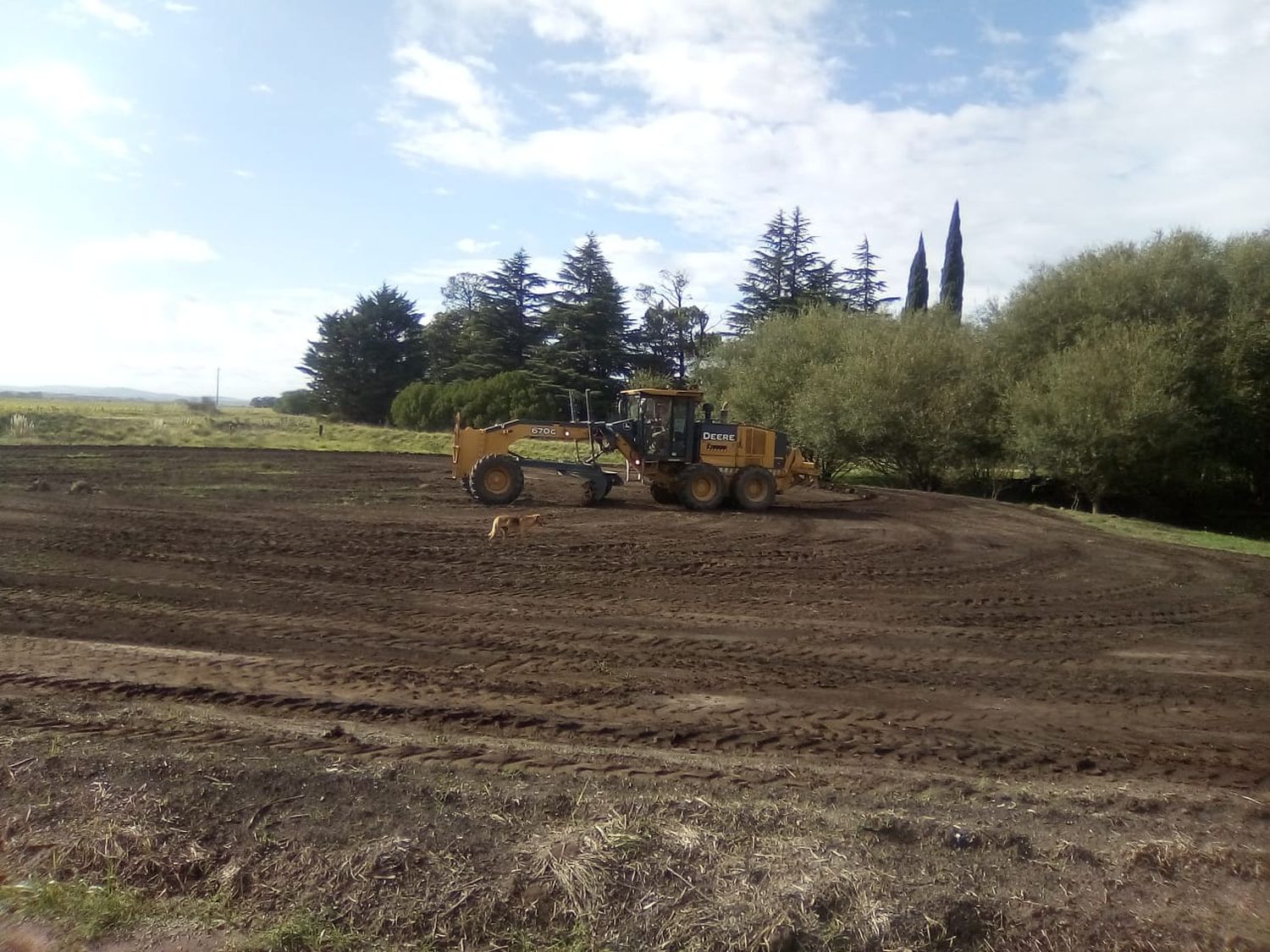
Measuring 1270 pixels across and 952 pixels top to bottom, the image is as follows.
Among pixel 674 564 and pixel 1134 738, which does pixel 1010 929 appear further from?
pixel 674 564

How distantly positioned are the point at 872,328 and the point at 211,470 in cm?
2427

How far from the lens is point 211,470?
24.9 meters

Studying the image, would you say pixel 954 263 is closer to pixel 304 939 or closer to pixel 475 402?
pixel 475 402

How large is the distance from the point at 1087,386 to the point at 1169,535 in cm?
617

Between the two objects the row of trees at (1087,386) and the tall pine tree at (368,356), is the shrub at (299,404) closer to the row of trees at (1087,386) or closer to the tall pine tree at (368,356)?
the tall pine tree at (368,356)

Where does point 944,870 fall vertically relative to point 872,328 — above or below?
below

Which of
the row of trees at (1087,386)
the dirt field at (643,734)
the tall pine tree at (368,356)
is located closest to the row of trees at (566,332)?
the tall pine tree at (368,356)

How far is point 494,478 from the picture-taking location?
63.8 ft

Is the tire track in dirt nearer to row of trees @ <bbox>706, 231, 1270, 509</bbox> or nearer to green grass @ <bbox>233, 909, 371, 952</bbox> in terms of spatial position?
green grass @ <bbox>233, 909, 371, 952</bbox>

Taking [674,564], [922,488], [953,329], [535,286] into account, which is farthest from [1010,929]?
[535,286]

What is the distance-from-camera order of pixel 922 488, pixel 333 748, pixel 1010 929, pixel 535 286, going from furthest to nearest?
pixel 535 286, pixel 922 488, pixel 333 748, pixel 1010 929

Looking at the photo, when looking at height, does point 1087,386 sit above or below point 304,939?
above

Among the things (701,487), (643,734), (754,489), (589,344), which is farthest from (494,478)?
(589,344)

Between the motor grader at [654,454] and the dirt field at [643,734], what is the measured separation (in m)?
5.58
